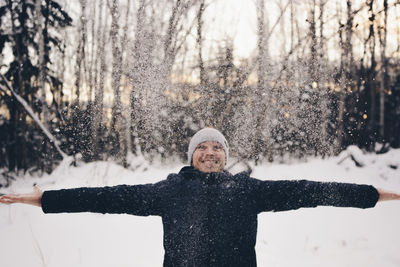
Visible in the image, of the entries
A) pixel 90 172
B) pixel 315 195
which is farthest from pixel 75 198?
pixel 90 172

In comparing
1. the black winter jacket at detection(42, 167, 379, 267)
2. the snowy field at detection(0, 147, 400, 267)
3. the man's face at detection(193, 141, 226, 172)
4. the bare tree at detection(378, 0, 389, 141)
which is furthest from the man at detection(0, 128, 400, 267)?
the bare tree at detection(378, 0, 389, 141)

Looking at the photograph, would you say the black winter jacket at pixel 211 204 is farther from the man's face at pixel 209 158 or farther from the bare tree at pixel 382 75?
the bare tree at pixel 382 75

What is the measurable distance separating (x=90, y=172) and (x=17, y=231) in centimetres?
250

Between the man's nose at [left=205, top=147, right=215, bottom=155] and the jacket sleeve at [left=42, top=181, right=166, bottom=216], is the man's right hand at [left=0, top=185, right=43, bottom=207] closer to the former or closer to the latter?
the jacket sleeve at [left=42, top=181, right=166, bottom=216]

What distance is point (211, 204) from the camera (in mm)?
1447

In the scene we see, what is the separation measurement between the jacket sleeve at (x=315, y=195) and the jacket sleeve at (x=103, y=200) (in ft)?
1.93

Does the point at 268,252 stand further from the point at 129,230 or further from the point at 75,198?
the point at 75,198

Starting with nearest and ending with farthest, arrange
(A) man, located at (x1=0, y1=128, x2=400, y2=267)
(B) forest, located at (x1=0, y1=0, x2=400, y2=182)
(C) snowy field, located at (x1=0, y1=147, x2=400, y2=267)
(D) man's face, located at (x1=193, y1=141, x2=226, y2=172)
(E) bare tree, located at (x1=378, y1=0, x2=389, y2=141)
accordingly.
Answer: (A) man, located at (x1=0, y1=128, x2=400, y2=267), (D) man's face, located at (x1=193, y1=141, x2=226, y2=172), (C) snowy field, located at (x1=0, y1=147, x2=400, y2=267), (B) forest, located at (x1=0, y1=0, x2=400, y2=182), (E) bare tree, located at (x1=378, y1=0, x2=389, y2=141)

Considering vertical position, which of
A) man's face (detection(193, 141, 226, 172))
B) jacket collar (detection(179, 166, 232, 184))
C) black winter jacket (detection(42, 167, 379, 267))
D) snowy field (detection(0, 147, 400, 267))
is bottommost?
snowy field (detection(0, 147, 400, 267))

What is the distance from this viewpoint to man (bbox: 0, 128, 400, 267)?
144cm

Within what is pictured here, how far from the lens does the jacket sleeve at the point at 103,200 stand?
1.46 m

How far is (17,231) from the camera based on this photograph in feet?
11.1

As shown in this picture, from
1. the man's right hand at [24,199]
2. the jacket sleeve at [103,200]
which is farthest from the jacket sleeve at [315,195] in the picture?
the man's right hand at [24,199]

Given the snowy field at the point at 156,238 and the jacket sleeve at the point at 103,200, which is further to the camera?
the snowy field at the point at 156,238
